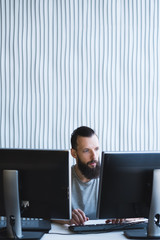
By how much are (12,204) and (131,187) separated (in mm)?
597

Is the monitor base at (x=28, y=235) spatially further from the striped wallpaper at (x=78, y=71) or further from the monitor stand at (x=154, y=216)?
the striped wallpaper at (x=78, y=71)

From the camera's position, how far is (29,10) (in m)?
3.54

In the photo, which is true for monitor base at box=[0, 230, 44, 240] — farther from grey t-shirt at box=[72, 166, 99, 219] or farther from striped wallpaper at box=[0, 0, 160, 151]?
striped wallpaper at box=[0, 0, 160, 151]

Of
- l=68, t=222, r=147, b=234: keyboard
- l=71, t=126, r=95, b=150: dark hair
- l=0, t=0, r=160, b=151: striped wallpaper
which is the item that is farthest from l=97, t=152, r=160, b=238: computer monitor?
l=0, t=0, r=160, b=151: striped wallpaper

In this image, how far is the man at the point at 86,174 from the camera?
246 cm

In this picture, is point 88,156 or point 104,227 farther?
point 88,156

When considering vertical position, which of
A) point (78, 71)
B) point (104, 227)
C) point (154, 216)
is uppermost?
point (78, 71)

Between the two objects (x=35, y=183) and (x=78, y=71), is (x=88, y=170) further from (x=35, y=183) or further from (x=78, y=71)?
(x=78, y=71)

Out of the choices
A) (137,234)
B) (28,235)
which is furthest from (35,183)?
(137,234)

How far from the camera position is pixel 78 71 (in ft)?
11.6

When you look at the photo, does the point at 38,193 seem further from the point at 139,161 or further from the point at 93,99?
the point at 93,99

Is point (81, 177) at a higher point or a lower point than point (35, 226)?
higher

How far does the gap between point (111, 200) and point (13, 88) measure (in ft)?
6.43

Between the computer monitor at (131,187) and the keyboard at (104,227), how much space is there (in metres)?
0.15
